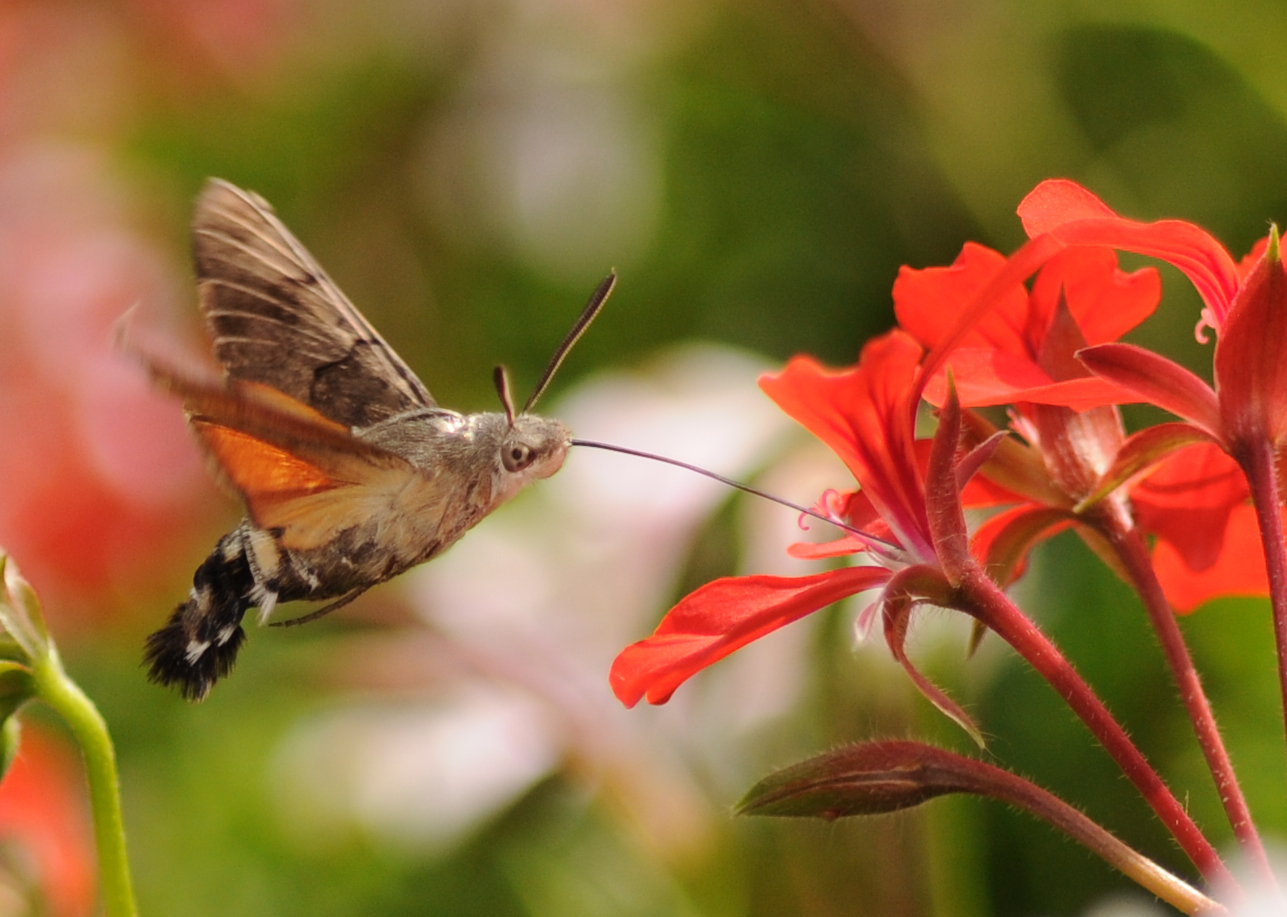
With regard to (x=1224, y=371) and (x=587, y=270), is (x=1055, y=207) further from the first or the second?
(x=587, y=270)

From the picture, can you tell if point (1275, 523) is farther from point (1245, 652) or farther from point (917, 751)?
point (1245, 652)

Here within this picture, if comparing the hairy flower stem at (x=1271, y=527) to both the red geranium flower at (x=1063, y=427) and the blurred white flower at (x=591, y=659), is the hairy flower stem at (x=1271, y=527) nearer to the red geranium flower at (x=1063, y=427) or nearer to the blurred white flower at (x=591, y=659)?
the red geranium flower at (x=1063, y=427)

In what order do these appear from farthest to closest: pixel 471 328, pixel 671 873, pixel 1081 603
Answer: pixel 471 328
pixel 1081 603
pixel 671 873

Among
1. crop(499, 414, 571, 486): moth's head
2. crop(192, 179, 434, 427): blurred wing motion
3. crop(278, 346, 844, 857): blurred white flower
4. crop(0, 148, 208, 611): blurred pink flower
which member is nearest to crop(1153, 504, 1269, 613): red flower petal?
crop(499, 414, 571, 486): moth's head

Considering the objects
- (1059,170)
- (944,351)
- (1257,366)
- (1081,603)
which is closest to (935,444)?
(944,351)

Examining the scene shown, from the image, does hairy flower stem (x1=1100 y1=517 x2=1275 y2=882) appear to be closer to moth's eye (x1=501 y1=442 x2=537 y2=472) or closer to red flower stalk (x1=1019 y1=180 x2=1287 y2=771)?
red flower stalk (x1=1019 y1=180 x2=1287 y2=771)

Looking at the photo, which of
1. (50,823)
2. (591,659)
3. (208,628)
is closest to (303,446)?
(208,628)
